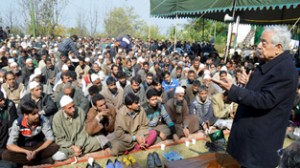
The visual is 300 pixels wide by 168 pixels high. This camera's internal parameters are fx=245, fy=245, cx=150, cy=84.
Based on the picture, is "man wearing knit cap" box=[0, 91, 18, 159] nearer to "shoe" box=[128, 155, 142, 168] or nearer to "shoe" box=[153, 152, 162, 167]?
"shoe" box=[128, 155, 142, 168]

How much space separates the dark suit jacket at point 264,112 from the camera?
64.6 inches

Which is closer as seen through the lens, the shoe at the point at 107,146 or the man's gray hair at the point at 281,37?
the man's gray hair at the point at 281,37

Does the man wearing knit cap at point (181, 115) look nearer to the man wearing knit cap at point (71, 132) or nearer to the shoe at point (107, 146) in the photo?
the shoe at point (107, 146)

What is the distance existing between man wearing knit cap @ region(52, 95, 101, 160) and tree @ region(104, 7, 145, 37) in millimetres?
19599

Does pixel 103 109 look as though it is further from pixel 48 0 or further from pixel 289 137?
pixel 48 0

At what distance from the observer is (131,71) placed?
759 cm

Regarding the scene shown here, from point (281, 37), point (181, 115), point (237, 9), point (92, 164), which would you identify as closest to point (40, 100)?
point (92, 164)

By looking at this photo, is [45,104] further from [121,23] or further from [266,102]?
[121,23]

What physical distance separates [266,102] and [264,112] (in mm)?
149

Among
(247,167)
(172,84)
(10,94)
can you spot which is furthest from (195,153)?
(10,94)

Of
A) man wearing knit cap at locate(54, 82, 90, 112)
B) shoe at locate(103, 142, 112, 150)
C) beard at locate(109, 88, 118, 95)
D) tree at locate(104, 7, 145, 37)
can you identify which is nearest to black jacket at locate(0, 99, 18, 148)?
man wearing knit cap at locate(54, 82, 90, 112)

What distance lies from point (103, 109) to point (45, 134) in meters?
0.90

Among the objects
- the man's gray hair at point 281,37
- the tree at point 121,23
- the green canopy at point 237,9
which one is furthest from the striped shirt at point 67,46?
the tree at point 121,23

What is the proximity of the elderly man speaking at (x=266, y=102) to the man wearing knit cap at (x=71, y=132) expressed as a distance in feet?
7.89
